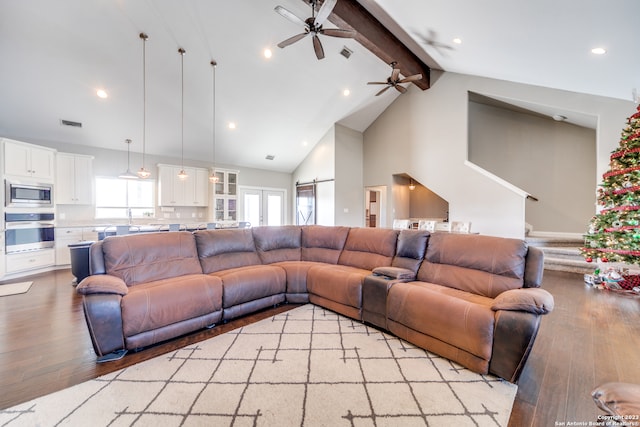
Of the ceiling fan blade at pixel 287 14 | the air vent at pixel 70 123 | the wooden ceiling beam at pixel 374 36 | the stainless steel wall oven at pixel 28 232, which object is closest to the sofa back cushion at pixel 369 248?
the ceiling fan blade at pixel 287 14

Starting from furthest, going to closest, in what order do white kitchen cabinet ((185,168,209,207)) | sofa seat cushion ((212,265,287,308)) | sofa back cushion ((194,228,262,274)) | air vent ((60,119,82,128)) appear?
white kitchen cabinet ((185,168,209,207)), air vent ((60,119,82,128)), sofa back cushion ((194,228,262,274)), sofa seat cushion ((212,265,287,308))

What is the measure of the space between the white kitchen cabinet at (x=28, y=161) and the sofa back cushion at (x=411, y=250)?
673 centimetres

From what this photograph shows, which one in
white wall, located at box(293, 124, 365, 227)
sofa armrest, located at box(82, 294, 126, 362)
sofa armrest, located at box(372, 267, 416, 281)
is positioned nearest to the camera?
sofa armrest, located at box(82, 294, 126, 362)

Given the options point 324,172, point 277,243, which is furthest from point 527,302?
point 324,172

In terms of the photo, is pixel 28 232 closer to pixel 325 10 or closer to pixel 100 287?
pixel 100 287

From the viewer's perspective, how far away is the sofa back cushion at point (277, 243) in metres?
3.88

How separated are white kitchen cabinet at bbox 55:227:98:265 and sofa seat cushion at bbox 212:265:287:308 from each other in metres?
4.61

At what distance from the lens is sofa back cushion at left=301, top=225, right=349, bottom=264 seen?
3902mm

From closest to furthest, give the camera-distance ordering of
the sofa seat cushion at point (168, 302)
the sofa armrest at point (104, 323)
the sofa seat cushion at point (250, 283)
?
the sofa armrest at point (104, 323) → the sofa seat cushion at point (168, 302) → the sofa seat cushion at point (250, 283)

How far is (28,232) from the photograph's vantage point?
493cm

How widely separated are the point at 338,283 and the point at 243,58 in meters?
4.77

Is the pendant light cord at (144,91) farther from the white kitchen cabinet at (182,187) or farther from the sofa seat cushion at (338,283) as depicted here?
the sofa seat cushion at (338,283)

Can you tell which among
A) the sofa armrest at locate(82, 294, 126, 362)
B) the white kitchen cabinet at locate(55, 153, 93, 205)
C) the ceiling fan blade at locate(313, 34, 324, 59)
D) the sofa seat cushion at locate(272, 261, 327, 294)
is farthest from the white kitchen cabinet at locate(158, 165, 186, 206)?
the sofa armrest at locate(82, 294, 126, 362)

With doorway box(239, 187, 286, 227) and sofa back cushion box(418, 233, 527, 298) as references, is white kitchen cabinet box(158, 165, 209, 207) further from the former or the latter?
sofa back cushion box(418, 233, 527, 298)
